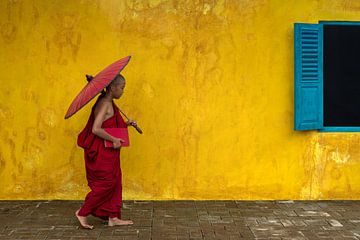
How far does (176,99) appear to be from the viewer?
248 inches

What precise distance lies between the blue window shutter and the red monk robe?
225cm

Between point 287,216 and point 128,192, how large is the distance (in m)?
1.96

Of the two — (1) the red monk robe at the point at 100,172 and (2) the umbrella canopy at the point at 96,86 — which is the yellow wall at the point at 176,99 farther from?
(2) the umbrella canopy at the point at 96,86

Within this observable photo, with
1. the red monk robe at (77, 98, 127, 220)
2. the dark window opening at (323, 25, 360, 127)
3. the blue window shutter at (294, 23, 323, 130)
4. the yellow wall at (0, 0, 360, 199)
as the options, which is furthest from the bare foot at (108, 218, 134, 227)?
the dark window opening at (323, 25, 360, 127)

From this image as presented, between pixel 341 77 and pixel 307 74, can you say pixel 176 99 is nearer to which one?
pixel 307 74

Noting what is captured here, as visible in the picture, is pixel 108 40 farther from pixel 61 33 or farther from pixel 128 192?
pixel 128 192

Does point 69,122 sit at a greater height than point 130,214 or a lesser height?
greater

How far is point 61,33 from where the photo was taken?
20.4 feet

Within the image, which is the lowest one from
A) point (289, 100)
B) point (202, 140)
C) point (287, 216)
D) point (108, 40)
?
point (287, 216)

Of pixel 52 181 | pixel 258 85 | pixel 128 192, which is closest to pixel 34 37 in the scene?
pixel 52 181

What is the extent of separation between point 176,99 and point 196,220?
1559mm

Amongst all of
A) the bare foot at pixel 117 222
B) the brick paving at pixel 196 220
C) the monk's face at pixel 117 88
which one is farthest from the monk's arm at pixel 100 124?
the brick paving at pixel 196 220

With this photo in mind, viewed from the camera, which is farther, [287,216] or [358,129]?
[358,129]

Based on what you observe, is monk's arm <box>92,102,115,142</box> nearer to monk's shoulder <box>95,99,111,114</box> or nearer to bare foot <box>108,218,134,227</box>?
monk's shoulder <box>95,99,111,114</box>
